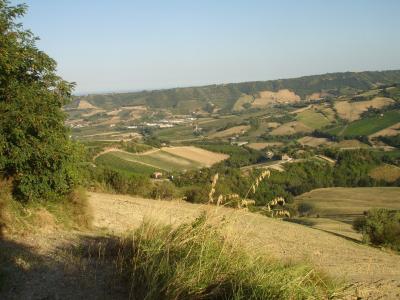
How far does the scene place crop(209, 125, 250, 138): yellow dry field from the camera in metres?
126

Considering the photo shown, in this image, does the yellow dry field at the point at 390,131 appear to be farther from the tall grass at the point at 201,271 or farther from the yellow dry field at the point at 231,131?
the tall grass at the point at 201,271

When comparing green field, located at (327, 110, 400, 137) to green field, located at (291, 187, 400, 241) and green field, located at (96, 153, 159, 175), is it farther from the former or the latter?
green field, located at (96, 153, 159, 175)

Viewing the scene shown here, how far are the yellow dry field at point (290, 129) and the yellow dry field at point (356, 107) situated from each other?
1268cm

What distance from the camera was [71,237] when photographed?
8.65m

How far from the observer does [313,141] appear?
105m

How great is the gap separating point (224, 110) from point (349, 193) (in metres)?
142

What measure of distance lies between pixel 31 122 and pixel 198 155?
7299 centimetres

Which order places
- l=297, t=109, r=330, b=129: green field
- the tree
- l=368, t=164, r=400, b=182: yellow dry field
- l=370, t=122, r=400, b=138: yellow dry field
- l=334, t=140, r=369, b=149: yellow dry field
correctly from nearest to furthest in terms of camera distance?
the tree
l=368, t=164, r=400, b=182: yellow dry field
l=334, t=140, r=369, b=149: yellow dry field
l=370, t=122, r=400, b=138: yellow dry field
l=297, t=109, r=330, b=129: green field

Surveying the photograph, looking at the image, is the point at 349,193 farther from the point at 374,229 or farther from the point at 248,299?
the point at 248,299

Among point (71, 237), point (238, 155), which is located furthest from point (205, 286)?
point (238, 155)

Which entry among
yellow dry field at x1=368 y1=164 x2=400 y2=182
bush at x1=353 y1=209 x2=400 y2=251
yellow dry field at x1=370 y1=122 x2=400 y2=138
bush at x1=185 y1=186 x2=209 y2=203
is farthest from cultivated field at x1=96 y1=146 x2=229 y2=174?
bush at x1=353 y1=209 x2=400 y2=251

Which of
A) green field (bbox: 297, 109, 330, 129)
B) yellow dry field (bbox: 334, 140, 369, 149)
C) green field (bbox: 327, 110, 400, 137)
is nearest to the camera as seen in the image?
yellow dry field (bbox: 334, 140, 369, 149)

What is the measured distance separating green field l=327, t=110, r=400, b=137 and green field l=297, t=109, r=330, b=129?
1317 centimetres

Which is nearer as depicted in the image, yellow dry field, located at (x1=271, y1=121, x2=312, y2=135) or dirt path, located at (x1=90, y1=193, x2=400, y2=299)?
dirt path, located at (x1=90, y1=193, x2=400, y2=299)
